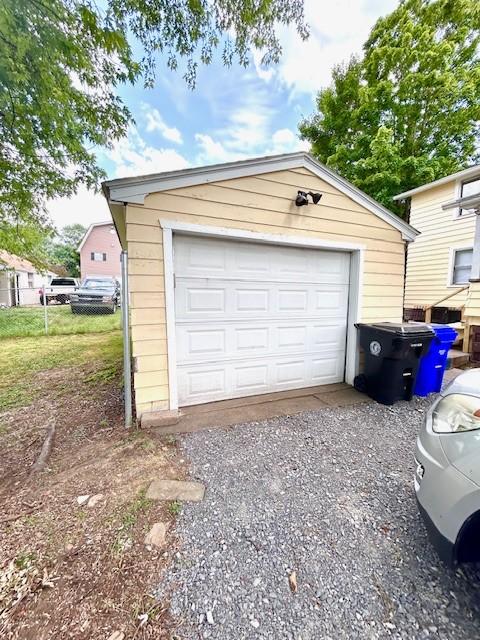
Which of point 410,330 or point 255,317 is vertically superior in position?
point 255,317

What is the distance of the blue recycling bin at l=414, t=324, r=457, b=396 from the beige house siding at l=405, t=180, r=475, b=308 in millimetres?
5912

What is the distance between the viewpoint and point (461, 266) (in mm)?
8445

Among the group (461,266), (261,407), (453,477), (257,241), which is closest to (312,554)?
(453,477)

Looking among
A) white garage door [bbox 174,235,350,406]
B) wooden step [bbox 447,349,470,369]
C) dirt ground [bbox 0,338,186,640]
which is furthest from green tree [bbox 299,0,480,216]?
dirt ground [bbox 0,338,186,640]

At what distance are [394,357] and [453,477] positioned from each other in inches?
93.4

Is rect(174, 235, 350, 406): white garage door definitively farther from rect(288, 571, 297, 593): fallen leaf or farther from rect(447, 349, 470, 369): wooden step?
rect(447, 349, 470, 369): wooden step

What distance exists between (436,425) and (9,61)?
170 inches

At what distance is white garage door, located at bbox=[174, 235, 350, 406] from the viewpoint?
3227 mm

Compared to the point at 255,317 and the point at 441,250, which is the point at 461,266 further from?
the point at 255,317

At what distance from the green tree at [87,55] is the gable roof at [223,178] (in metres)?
1.22

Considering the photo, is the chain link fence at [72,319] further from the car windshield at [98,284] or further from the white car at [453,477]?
the white car at [453,477]

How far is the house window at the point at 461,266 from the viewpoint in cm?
821

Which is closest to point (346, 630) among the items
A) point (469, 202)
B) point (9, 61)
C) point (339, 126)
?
point (9, 61)

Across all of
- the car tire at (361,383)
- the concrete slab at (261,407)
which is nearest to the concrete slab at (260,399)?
the concrete slab at (261,407)
